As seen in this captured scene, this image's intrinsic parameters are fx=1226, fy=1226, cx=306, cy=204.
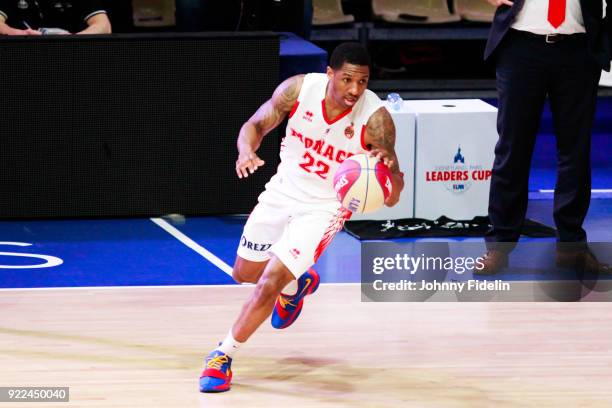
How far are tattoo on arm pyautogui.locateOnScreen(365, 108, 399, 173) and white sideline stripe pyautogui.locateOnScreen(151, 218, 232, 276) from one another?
205 cm

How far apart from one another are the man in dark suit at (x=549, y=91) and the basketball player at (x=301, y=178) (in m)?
1.54

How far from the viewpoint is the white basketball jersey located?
19.7 feet

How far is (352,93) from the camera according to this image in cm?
579

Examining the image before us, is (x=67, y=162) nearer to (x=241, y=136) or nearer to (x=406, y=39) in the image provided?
(x=241, y=136)

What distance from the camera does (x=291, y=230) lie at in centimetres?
586

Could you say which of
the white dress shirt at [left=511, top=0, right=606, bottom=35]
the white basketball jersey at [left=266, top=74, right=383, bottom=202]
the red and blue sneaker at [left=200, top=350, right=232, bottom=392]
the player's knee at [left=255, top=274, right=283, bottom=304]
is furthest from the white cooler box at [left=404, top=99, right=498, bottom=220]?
the red and blue sneaker at [left=200, top=350, right=232, bottom=392]

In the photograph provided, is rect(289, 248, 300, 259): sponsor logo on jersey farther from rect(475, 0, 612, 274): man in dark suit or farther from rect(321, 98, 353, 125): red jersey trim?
rect(475, 0, 612, 274): man in dark suit

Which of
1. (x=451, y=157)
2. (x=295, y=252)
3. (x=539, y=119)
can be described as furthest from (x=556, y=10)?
(x=295, y=252)

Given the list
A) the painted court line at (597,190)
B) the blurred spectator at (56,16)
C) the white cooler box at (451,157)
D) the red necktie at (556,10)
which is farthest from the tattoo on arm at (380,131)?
the painted court line at (597,190)

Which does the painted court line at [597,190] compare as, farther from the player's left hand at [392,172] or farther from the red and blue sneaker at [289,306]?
the player's left hand at [392,172]

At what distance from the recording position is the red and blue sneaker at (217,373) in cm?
556

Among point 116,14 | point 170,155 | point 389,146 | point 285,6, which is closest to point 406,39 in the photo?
point 285,6

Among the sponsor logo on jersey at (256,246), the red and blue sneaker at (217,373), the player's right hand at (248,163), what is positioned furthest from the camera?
the sponsor logo on jersey at (256,246)

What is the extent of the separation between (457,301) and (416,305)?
0.85ft
